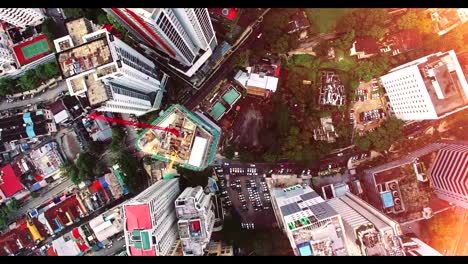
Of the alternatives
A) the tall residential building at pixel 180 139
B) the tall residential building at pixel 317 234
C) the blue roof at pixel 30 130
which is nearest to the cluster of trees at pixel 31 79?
the blue roof at pixel 30 130

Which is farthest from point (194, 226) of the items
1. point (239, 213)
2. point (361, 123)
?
point (361, 123)

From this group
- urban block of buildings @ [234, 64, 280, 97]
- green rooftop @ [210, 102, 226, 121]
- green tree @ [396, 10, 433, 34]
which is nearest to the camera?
green tree @ [396, 10, 433, 34]

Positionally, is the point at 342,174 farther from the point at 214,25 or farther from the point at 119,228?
the point at 119,228

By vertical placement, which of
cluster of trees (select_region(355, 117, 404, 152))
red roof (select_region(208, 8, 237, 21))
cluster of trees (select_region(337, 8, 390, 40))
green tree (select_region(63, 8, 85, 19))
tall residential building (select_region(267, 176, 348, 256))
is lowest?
tall residential building (select_region(267, 176, 348, 256))

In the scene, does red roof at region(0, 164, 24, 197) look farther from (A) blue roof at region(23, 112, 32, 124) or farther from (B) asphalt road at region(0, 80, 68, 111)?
(B) asphalt road at region(0, 80, 68, 111)

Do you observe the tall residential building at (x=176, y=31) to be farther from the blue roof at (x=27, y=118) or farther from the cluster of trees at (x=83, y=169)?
the blue roof at (x=27, y=118)

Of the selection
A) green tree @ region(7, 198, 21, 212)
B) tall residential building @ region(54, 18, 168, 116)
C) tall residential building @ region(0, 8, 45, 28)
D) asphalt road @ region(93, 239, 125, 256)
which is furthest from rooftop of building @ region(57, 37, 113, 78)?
asphalt road @ region(93, 239, 125, 256)

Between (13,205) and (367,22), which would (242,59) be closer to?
(367,22)
